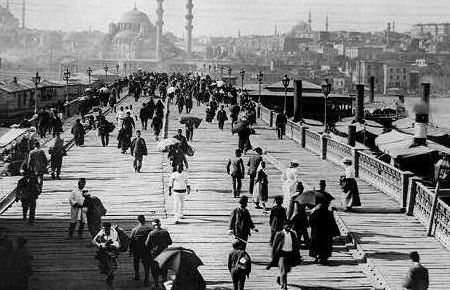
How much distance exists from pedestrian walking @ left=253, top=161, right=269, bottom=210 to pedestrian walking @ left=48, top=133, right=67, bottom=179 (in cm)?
683

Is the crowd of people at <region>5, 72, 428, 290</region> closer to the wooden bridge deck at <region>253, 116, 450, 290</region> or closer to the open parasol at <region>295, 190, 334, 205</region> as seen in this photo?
the open parasol at <region>295, 190, 334, 205</region>

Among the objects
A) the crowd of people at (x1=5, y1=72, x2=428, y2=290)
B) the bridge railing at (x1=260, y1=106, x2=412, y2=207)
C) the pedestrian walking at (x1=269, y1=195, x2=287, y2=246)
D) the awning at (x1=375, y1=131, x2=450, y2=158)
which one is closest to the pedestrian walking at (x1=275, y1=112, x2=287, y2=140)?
the bridge railing at (x1=260, y1=106, x2=412, y2=207)

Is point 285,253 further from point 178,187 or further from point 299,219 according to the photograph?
point 178,187

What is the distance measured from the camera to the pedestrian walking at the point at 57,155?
843 inches

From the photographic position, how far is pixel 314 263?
1378 centimetres

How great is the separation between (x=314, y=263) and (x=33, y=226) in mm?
6722

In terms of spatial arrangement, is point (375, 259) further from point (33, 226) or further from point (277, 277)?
point (33, 226)

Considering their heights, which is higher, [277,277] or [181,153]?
[181,153]

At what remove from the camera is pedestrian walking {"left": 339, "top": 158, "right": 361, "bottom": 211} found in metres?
17.6

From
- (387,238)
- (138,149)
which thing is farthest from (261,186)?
(138,149)

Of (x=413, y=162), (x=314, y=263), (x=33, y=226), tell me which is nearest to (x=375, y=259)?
(x=314, y=263)

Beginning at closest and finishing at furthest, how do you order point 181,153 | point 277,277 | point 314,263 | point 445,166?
point 277,277, point 314,263, point 445,166, point 181,153

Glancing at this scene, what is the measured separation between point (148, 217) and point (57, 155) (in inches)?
230

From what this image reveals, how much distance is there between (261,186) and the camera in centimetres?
1770
